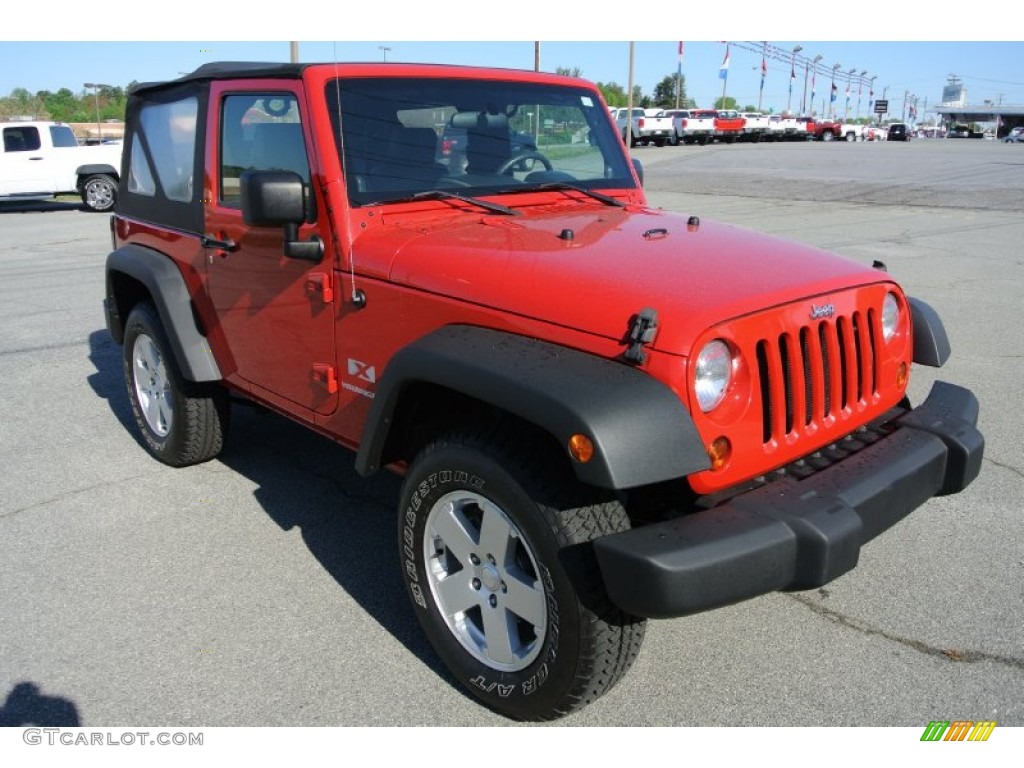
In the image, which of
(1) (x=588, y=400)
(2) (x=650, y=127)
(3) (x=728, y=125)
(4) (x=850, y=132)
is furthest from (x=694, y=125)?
(1) (x=588, y=400)

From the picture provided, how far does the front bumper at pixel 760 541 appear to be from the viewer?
84.0 inches

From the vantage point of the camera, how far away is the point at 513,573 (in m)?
2.58

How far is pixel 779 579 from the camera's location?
224 cm

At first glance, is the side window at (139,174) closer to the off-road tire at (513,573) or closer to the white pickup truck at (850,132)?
the off-road tire at (513,573)

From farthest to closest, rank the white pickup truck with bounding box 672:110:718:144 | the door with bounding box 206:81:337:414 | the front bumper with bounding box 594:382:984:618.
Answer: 1. the white pickup truck with bounding box 672:110:718:144
2. the door with bounding box 206:81:337:414
3. the front bumper with bounding box 594:382:984:618

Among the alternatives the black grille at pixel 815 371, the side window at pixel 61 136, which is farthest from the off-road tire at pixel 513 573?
the side window at pixel 61 136

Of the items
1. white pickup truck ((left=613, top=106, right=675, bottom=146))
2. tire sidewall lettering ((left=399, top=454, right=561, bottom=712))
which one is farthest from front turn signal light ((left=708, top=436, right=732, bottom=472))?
white pickup truck ((left=613, top=106, right=675, bottom=146))

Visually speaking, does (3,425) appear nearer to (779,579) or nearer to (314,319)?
(314,319)

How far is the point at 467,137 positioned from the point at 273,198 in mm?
962

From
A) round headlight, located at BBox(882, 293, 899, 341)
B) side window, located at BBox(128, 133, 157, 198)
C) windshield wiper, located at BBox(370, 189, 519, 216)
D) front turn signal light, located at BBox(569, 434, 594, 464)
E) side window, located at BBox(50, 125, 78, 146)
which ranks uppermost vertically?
side window, located at BBox(50, 125, 78, 146)
